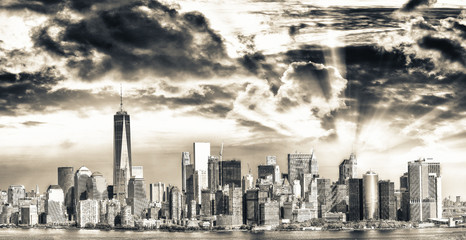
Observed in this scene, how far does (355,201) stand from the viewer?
119000 millimetres

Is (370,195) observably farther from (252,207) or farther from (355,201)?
(252,207)

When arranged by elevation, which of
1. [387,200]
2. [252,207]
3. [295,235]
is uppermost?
[387,200]

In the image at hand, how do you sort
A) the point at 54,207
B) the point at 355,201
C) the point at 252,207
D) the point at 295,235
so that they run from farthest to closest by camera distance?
1. the point at 54,207
2. the point at 355,201
3. the point at 252,207
4. the point at 295,235

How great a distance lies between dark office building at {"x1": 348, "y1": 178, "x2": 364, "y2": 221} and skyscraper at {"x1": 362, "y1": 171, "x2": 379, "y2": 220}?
0.70 meters

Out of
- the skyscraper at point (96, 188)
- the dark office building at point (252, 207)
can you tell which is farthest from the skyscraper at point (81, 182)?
the dark office building at point (252, 207)

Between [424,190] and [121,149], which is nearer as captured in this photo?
[424,190]

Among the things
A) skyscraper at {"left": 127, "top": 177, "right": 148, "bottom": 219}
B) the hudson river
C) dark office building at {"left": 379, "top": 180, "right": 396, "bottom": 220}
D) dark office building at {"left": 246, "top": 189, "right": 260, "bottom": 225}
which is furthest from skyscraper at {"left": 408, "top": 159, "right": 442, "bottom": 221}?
skyscraper at {"left": 127, "top": 177, "right": 148, "bottom": 219}

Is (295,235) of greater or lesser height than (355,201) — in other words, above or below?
below

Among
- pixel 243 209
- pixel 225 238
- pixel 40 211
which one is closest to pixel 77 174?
pixel 40 211

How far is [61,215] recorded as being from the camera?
141875 mm

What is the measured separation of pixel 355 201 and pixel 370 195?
2264mm

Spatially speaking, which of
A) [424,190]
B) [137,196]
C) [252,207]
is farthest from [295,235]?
[137,196]

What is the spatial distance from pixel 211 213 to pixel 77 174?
41880 millimetres

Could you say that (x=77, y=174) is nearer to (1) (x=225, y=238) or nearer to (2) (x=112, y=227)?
(2) (x=112, y=227)
